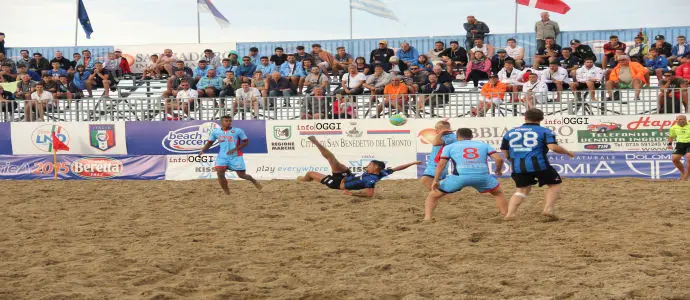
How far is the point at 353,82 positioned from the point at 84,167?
21.2 feet

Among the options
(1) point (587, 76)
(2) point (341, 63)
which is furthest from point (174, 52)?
(1) point (587, 76)

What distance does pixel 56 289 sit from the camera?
286 inches

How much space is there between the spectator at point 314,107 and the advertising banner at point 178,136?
0.95 metres

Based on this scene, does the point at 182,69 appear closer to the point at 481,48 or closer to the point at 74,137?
the point at 74,137

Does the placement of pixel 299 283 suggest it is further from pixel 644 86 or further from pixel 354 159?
pixel 644 86

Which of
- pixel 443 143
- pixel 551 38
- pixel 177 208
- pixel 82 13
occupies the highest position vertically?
pixel 82 13

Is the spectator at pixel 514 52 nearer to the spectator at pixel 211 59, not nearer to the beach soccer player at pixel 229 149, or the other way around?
the spectator at pixel 211 59

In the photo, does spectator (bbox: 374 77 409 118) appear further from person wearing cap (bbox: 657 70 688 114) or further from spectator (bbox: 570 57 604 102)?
person wearing cap (bbox: 657 70 688 114)

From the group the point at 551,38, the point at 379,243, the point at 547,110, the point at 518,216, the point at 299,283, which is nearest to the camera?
the point at 299,283

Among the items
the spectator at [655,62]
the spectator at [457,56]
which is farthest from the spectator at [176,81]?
the spectator at [655,62]

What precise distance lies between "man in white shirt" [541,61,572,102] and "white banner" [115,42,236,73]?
32.6 feet

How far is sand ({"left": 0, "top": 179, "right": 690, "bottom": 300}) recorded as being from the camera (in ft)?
23.4

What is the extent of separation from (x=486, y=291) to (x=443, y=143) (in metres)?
5.80

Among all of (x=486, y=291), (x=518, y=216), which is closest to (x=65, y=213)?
(x=518, y=216)
